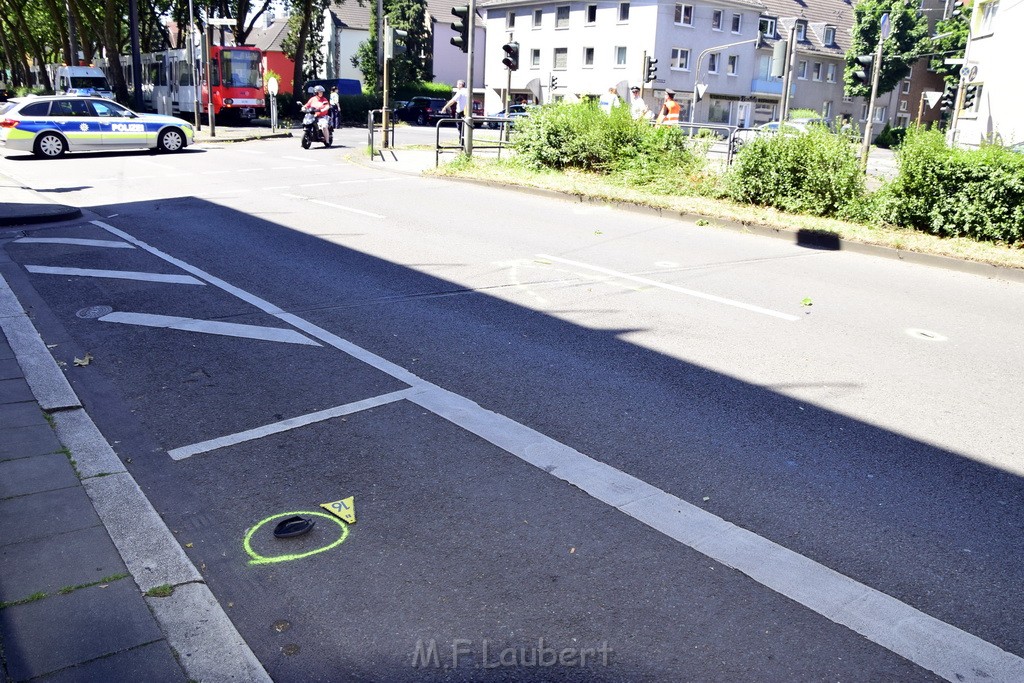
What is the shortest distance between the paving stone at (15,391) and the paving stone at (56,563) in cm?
205

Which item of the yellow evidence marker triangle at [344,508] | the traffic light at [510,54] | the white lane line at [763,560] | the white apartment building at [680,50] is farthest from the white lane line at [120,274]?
the white apartment building at [680,50]

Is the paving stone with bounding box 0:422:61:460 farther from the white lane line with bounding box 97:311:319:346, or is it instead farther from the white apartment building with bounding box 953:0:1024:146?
the white apartment building with bounding box 953:0:1024:146

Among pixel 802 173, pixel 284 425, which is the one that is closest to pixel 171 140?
pixel 802 173

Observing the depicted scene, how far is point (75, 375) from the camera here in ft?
20.0

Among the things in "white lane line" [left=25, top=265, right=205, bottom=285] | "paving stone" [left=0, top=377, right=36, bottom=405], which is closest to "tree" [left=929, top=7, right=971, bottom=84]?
"white lane line" [left=25, top=265, right=205, bottom=285]

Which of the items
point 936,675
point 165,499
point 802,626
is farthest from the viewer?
point 165,499

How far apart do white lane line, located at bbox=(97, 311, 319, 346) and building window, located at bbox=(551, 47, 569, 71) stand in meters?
59.1

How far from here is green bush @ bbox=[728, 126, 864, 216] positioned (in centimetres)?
1332

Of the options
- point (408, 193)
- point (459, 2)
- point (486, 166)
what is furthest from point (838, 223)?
point (459, 2)

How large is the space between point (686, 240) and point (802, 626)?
30.6 ft

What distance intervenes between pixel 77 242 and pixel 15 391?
20.3 feet

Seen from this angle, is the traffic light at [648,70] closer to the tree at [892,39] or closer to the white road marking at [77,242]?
the white road marking at [77,242]

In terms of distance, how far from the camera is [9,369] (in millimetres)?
6043

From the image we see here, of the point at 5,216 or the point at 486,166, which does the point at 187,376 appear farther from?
the point at 486,166
